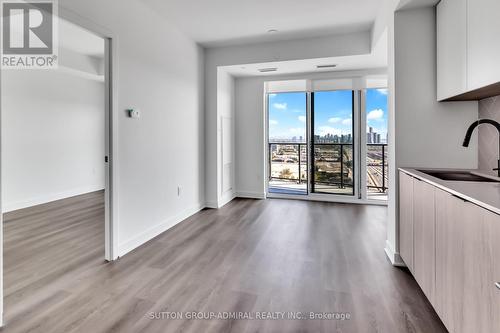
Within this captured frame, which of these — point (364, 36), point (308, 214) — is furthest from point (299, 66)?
point (308, 214)

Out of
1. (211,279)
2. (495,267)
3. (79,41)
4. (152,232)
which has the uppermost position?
(79,41)

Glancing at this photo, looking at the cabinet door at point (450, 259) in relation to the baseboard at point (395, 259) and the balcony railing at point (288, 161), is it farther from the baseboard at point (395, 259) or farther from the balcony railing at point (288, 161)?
the balcony railing at point (288, 161)

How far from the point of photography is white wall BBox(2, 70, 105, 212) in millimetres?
4391

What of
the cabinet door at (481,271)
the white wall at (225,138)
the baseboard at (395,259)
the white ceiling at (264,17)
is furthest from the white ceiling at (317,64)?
the cabinet door at (481,271)

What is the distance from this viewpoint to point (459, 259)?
50.7 inches

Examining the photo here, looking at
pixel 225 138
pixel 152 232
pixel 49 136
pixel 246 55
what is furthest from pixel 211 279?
pixel 49 136

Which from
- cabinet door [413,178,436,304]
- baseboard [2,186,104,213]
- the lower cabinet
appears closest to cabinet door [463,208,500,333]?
the lower cabinet

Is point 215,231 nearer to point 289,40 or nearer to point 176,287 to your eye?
point 176,287

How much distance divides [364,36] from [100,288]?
14.4 ft

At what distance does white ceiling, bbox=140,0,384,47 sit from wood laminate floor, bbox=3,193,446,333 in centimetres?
275

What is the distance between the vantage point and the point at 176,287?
2105 millimetres

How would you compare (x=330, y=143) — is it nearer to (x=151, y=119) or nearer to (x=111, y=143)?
(x=151, y=119)

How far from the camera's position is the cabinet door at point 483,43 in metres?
1.49

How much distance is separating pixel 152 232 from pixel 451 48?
3.47m
